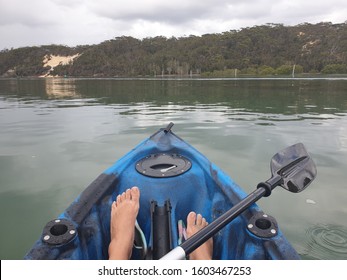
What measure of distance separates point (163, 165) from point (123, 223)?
1.01 metres

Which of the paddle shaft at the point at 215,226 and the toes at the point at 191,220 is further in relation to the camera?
the toes at the point at 191,220

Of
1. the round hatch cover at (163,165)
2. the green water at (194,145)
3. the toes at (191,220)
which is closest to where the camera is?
the toes at (191,220)

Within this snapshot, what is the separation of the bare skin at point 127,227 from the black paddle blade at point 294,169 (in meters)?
0.87

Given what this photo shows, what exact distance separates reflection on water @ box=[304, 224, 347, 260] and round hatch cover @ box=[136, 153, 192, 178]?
1.56 meters

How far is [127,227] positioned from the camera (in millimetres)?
2662

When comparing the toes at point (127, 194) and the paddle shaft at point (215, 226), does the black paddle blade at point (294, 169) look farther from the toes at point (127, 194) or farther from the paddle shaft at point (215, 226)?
the toes at point (127, 194)

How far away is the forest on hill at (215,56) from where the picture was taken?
80438 mm

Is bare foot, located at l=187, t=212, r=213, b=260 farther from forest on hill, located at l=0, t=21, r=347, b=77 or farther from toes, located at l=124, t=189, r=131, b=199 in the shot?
forest on hill, located at l=0, t=21, r=347, b=77

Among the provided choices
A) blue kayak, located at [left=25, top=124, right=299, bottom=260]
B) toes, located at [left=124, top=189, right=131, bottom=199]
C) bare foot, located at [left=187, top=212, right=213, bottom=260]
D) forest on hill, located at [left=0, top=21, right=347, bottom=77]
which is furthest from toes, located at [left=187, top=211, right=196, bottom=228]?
forest on hill, located at [left=0, top=21, right=347, bottom=77]

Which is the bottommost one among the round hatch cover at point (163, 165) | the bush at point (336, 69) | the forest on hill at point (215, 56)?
the round hatch cover at point (163, 165)

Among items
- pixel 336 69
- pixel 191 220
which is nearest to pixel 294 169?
pixel 191 220

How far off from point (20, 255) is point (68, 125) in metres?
Result: 7.22

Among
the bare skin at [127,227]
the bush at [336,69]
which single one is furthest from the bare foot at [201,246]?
the bush at [336,69]

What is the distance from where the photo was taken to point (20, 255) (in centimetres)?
326
